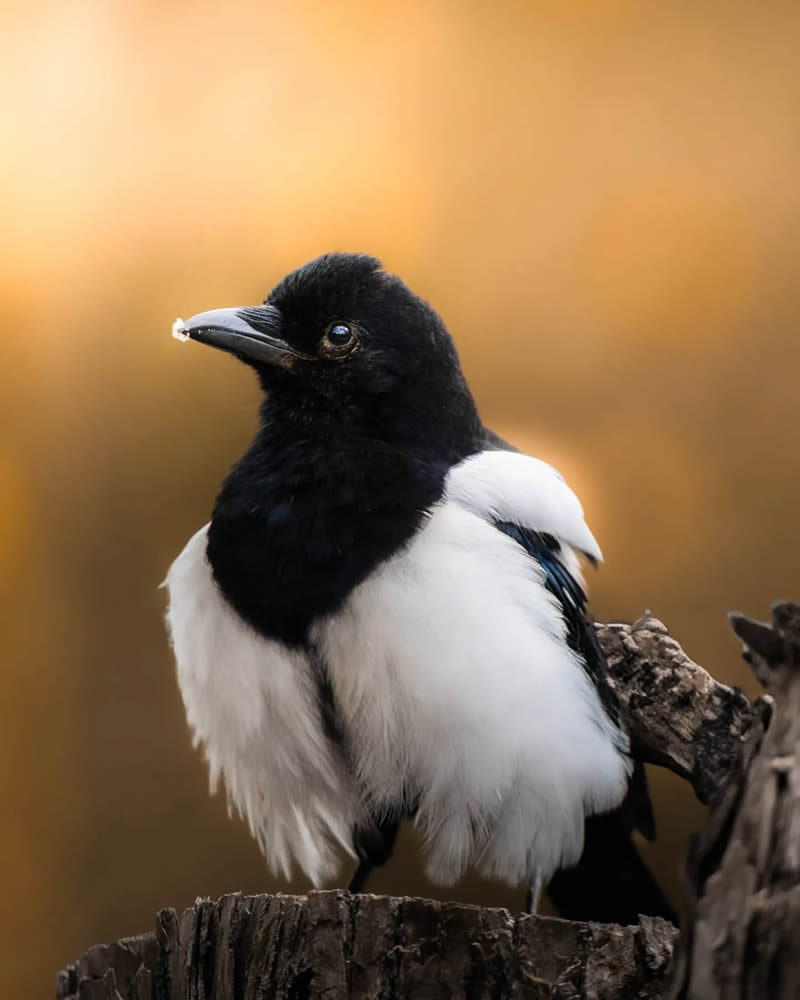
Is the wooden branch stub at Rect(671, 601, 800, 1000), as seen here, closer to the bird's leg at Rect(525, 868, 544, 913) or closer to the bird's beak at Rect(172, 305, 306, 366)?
the bird's leg at Rect(525, 868, 544, 913)

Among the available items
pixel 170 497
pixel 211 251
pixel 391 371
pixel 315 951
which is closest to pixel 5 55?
pixel 211 251

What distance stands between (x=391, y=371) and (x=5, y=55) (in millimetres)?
1471

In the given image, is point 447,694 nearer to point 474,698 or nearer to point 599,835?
point 474,698

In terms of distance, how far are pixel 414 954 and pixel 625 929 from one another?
0.20m

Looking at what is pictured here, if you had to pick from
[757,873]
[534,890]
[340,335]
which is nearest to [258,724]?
[534,890]

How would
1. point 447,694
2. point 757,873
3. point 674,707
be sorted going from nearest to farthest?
point 757,873 → point 447,694 → point 674,707

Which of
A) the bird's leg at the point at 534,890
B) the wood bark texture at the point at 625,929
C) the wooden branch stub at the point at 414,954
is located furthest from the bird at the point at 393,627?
the wooden branch stub at the point at 414,954

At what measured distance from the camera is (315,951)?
3.67ft

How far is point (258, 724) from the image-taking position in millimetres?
1468

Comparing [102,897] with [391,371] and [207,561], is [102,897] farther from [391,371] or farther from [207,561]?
[391,371]

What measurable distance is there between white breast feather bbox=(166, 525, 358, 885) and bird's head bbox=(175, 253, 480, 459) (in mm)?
246

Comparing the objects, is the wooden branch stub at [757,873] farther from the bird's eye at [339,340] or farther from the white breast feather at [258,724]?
the bird's eye at [339,340]

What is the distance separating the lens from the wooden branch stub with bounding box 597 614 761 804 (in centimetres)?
141

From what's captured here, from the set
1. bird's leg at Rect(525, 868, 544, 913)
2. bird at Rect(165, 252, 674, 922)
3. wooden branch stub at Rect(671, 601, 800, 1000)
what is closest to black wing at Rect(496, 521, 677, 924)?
bird at Rect(165, 252, 674, 922)
